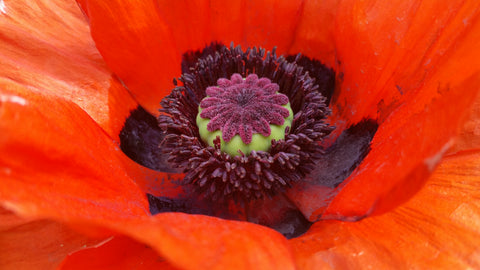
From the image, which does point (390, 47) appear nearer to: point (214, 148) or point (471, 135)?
point (471, 135)

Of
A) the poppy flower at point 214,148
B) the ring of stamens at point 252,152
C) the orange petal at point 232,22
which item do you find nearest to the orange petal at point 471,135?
the poppy flower at point 214,148

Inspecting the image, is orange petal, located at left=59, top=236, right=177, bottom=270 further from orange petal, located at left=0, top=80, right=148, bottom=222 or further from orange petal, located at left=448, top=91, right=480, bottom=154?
orange petal, located at left=448, top=91, right=480, bottom=154

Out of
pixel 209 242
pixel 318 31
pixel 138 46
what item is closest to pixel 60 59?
pixel 138 46

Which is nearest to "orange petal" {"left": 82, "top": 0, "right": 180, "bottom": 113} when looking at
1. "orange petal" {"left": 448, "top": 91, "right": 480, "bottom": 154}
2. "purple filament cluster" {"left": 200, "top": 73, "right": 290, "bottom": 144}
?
"purple filament cluster" {"left": 200, "top": 73, "right": 290, "bottom": 144}

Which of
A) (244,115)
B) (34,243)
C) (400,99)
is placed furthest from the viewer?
(244,115)

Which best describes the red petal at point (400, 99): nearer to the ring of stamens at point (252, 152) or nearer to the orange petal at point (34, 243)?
the ring of stamens at point (252, 152)

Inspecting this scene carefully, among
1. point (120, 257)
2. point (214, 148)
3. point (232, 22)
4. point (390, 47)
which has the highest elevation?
point (390, 47)
